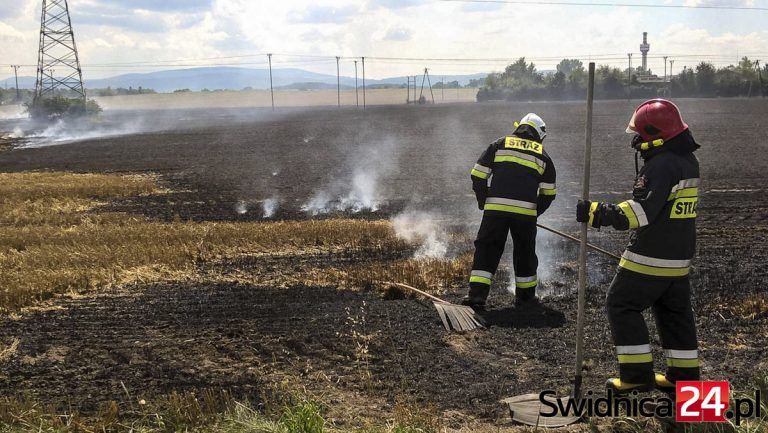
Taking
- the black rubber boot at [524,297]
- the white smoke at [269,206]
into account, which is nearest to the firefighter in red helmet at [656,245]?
the black rubber boot at [524,297]

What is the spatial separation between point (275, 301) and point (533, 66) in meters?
118

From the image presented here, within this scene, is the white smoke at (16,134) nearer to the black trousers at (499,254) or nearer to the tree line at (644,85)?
the black trousers at (499,254)

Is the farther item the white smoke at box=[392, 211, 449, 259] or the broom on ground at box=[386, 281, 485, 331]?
the white smoke at box=[392, 211, 449, 259]

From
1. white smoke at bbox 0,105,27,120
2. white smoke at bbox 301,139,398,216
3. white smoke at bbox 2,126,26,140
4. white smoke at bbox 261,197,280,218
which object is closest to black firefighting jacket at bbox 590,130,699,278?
white smoke at bbox 301,139,398,216

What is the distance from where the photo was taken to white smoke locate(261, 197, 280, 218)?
48.5 feet

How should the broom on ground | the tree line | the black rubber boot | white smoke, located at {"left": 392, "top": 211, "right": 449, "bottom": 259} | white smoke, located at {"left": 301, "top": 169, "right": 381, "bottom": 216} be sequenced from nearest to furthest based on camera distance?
the broom on ground → the black rubber boot → white smoke, located at {"left": 392, "top": 211, "right": 449, "bottom": 259} → white smoke, located at {"left": 301, "top": 169, "right": 381, "bottom": 216} → the tree line

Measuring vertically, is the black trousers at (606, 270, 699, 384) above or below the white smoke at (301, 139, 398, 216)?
above

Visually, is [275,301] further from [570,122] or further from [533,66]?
[533,66]

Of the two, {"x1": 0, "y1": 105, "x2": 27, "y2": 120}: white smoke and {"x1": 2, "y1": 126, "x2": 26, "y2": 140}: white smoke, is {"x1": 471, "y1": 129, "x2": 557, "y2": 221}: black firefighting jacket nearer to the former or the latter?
{"x1": 2, "y1": 126, "x2": 26, "y2": 140}: white smoke

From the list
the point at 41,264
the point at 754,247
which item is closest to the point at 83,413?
the point at 41,264

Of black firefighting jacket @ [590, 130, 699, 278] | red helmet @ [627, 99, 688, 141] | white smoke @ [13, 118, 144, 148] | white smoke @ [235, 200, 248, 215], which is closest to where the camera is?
black firefighting jacket @ [590, 130, 699, 278]

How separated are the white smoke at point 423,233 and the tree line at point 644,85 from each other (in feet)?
238

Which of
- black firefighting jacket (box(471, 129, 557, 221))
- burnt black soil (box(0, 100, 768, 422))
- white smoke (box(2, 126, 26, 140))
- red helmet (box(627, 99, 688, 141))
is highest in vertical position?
red helmet (box(627, 99, 688, 141))

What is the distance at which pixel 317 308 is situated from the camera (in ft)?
24.8
